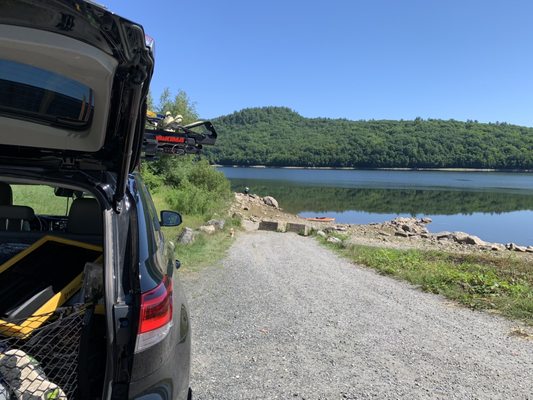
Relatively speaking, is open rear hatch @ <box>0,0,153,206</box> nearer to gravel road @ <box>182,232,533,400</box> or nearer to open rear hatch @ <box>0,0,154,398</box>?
open rear hatch @ <box>0,0,154,398</box>

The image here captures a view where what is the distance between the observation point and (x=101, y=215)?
227 cm

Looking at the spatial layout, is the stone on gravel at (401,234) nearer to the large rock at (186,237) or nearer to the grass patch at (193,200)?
the grass patch at (193,200)

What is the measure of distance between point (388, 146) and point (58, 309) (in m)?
122

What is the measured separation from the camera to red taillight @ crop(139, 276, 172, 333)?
2.03 m

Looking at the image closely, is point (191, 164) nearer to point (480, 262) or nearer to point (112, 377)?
point (480, 262)

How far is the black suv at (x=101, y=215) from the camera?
1790mm

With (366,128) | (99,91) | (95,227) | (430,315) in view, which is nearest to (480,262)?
(430,315)

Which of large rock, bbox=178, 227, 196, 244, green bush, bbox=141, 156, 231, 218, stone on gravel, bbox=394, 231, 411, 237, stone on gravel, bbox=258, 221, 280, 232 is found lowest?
stone on gravel, bbox=394, 231, 411, 237

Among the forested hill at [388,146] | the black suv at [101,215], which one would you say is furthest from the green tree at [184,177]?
the forested hill at [388,146]

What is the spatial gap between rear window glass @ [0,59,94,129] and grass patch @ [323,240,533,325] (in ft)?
19.1

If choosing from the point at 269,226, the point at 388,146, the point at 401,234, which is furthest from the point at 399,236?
the point at 388,146

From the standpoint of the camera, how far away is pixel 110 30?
1684 mm

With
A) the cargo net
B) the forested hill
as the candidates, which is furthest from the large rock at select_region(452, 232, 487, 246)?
the forested hill

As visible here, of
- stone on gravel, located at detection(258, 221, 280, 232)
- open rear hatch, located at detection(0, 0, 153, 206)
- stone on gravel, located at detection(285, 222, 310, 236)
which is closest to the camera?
open rear hatch, located at detection(0, 0, 153, 206)
